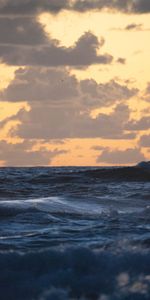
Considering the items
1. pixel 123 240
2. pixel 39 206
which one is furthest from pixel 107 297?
pixel 39 206

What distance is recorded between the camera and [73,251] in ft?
47.3

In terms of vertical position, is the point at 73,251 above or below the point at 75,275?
above

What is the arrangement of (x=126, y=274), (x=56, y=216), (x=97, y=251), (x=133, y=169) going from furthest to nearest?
(x=133, y=169) < (x=56, y=216) < (x=97, y=251) < (x=126, y=274)

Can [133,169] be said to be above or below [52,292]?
above

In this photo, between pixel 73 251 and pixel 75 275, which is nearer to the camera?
pixel 75 275

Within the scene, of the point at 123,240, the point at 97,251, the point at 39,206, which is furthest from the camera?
the point at 39,206

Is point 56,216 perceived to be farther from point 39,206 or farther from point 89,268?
point 89,268

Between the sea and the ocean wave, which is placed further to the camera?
the sea

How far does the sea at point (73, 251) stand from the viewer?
495 inches

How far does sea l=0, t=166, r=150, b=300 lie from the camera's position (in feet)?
41.2

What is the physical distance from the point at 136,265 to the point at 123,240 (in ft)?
10.7

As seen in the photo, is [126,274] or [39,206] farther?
[39,206]

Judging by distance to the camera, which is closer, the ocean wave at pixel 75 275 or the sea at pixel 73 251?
the ocean wave at pixel 75 275

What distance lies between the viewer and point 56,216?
920 inches
